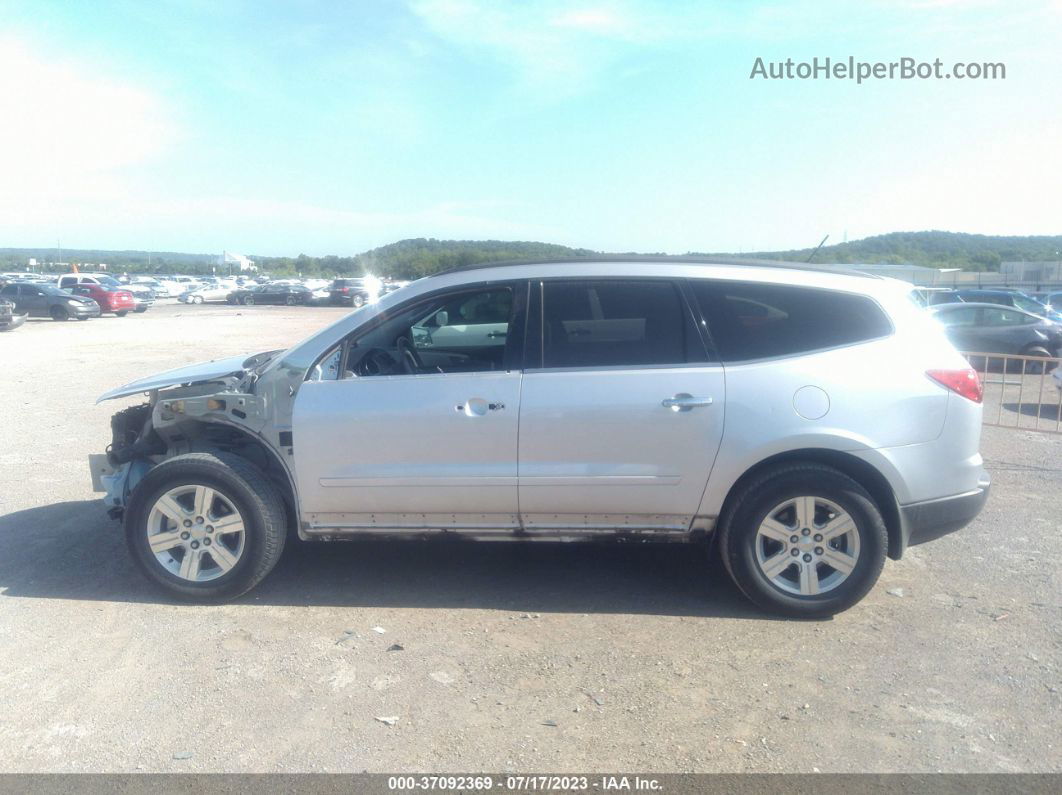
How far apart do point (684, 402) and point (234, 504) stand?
8.07ft

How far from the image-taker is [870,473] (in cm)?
472

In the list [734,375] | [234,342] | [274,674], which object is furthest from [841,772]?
[234,342]

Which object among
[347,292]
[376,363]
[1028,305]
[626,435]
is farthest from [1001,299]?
[347,292]

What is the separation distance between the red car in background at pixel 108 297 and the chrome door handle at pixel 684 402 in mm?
37805

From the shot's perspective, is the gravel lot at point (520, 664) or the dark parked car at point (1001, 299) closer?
the gravel lot at point (520, 664)

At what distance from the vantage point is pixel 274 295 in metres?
52.9

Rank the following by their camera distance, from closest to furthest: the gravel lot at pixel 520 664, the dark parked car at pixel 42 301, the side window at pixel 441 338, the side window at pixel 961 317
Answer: the gravel lot at pixel 520 664
the side window at pixel 441 338
the side window at pixel 961 317
the dark parked car at pixel 42 301

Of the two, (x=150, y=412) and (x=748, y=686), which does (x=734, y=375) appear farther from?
(x=150, y=412)

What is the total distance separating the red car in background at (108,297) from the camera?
3806 cm

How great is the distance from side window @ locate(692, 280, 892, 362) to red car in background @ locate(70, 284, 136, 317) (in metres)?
37.7

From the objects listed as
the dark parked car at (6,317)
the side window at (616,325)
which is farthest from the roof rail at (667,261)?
the dark parked car at (6,317)

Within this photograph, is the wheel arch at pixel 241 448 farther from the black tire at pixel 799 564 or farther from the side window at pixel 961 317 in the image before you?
the side window at pixel 961 317

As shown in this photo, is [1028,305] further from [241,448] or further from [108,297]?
[108,297]

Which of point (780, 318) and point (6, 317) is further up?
point (780, 318)
